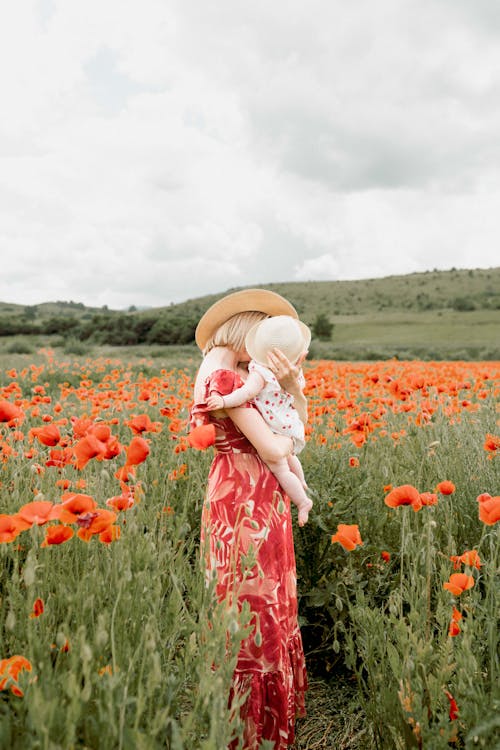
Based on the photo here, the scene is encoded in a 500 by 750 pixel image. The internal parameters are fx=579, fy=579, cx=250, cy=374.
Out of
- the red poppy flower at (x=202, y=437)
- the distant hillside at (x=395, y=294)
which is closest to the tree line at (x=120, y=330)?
the distant hillside at (x=395, y=294)

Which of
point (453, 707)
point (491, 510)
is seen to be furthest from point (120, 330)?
point (453, 707)

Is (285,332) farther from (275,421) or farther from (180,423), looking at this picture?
(180,423)

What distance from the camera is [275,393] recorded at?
7.45 ft

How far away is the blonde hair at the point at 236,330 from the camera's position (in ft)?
7.79

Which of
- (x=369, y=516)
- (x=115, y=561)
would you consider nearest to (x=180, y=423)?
(x=369, y=516)

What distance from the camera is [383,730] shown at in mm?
1948

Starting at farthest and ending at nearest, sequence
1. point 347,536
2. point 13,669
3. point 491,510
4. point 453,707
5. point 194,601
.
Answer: point 347,536 → point 491,510 → point 453,707 → point 194,601 → point 13,669

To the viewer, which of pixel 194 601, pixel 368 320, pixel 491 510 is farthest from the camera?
pixel 368 320

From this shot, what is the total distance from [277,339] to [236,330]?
0.26 m

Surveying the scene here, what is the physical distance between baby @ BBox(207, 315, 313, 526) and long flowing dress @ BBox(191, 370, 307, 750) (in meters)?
0.05

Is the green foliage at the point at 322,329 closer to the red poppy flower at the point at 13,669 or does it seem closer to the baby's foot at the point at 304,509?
the baby's foot at the point at 304,509

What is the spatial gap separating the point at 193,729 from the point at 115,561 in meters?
0.47

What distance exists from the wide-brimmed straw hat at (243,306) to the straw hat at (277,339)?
17cm

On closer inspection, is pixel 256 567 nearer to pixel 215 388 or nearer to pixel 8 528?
pixel 215 388
